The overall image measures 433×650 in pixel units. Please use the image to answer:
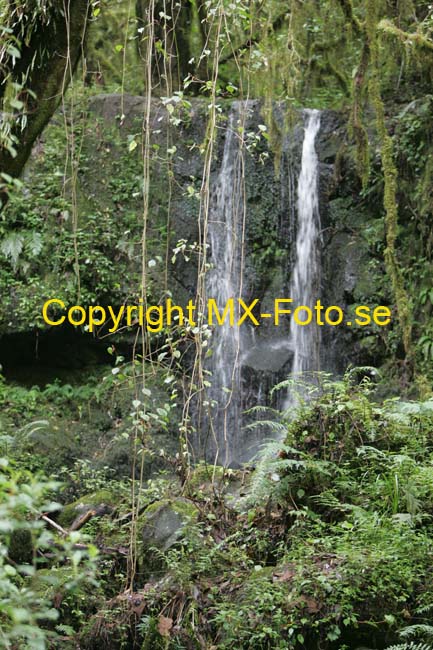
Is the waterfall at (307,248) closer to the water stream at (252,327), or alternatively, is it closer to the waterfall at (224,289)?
the water stream at (252,327)

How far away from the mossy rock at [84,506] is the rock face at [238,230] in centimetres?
344

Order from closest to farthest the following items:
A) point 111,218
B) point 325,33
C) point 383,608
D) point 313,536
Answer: point 383,608 → point 313,536 → point 111,218 → point 325,33

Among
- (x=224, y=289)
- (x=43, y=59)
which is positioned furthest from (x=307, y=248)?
(x=43, y=59)

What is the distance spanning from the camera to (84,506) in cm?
599

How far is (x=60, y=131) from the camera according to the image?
11.3 metres

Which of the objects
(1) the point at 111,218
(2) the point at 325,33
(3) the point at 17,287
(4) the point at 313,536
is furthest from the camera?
(2) the point at 325,33

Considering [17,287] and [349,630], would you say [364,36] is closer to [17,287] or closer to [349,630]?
[17,287]

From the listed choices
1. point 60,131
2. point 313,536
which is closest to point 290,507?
point 313,536

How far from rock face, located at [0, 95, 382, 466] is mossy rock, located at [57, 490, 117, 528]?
3.44 metres

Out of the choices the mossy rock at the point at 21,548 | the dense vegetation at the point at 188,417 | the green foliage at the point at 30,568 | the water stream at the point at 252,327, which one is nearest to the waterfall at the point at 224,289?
the water stream at the point at 252,327

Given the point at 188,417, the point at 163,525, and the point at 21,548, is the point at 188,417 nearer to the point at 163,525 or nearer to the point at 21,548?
the point at 163,525

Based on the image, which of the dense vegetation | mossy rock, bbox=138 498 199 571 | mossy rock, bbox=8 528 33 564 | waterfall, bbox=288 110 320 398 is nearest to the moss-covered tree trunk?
the dense vegetation

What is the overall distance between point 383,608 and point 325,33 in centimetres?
1051

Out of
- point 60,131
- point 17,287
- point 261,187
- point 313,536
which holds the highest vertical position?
point 60,131
